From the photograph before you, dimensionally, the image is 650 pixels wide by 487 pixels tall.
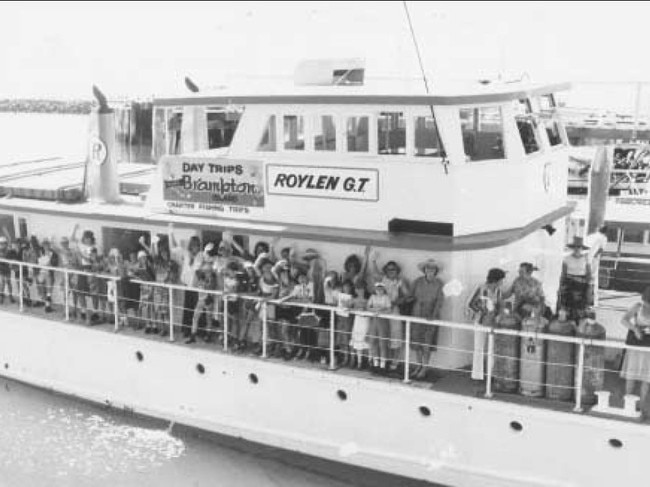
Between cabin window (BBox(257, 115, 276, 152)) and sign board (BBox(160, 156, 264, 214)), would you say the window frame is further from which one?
sign board (BBox(160, 156, 264, 214))

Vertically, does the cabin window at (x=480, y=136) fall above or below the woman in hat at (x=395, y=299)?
above

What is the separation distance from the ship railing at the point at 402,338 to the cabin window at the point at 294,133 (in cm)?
209

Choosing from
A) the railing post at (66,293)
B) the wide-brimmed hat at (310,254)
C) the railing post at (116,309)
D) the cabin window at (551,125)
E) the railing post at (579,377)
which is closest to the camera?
the railing post at (579,377)

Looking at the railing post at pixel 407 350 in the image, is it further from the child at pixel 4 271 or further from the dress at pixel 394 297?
the child at pixel 4 271

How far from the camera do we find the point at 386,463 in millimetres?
10492

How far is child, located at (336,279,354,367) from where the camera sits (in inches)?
413

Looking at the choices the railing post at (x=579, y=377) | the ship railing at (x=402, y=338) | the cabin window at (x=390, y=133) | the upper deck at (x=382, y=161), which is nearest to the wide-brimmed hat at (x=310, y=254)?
the upper deck at (x=382, y=161)

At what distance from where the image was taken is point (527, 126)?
1154 cm

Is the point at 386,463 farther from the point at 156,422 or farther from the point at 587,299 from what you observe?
the point at 156,422

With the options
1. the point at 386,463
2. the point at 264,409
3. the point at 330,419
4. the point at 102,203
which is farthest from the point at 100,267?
the point at 386,463

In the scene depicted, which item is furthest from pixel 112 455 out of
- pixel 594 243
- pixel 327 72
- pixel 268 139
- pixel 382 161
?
pixel 594 243

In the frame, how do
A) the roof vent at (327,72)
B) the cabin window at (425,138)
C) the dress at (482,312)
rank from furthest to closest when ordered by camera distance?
the roof vent at (327,72), the cabin window at (425,138), the dress at (482,312)

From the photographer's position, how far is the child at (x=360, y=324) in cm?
1048

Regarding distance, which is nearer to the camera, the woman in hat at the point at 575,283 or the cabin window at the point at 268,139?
the woman in hat at the point at 575,283
